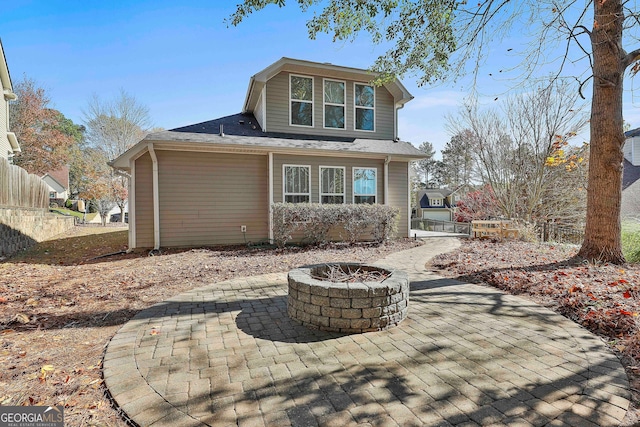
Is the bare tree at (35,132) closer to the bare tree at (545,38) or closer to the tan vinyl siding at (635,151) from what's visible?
the bare tree at (545,38)

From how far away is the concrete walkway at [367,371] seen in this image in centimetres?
206

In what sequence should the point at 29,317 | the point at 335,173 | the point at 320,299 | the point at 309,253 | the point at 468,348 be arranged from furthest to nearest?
the point at 335,173 < the point at 309,253 < the point at 29,317 < the point at 320,299 < the point at 468,348

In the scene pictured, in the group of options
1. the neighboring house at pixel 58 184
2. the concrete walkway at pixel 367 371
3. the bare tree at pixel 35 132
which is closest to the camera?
the concrete walkway at pixel 367 371

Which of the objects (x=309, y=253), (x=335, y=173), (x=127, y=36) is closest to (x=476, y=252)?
(x=309, y=253)

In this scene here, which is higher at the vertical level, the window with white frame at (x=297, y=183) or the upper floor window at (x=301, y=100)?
the upper floor window at (x=301, y=100)

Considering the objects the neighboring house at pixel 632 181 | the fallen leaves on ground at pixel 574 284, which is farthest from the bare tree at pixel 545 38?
the neighboring house at pixel 632 181

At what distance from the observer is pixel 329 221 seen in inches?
393

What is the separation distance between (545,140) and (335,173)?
9.07 m

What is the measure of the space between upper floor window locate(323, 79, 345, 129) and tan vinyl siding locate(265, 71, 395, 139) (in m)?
0.18

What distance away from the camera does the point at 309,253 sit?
28.9 feet

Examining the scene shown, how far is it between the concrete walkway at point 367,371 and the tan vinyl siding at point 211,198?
5.93 m

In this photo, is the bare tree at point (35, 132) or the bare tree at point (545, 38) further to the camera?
the bare tree at point (35, 132)

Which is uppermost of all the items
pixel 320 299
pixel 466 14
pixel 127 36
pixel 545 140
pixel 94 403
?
pixel 127 36

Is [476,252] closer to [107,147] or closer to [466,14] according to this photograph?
[466,14]
